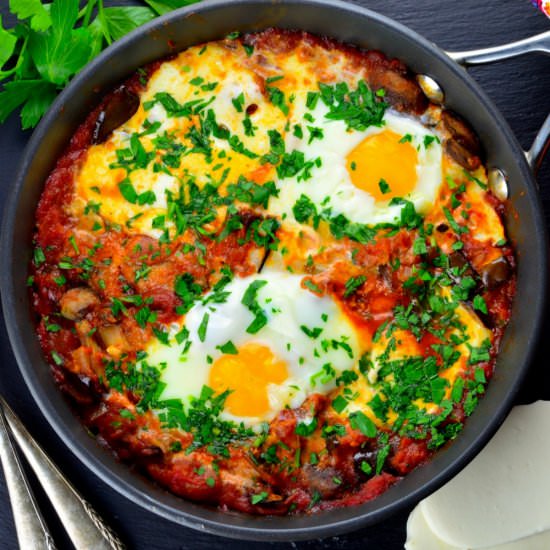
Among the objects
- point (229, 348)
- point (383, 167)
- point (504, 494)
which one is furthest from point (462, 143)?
point (504, 494)

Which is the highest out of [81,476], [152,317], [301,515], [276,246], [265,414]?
[276,246]

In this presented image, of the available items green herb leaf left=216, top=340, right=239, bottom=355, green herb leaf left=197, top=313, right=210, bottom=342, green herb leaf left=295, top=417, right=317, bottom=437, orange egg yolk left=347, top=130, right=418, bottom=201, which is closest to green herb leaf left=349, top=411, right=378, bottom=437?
green herb leaf left=295, top=417, right=317, bottom=437

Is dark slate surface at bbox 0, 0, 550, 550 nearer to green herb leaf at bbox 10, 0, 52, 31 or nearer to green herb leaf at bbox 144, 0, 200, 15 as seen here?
green herb leaf at bbox 144, 0, 200, 15

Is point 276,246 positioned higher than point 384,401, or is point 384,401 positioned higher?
point 276,246

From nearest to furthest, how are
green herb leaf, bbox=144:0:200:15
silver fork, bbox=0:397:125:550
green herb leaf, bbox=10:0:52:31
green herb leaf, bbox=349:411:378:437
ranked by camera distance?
green herb leaf, bbox=349:411:378:437
green herb leaf, bbox=10:0:52:31
green herb leaf, bbox=144:0:200:15
silver fork, bbox=0:397:125:550

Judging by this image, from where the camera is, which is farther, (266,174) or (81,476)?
(81,476)

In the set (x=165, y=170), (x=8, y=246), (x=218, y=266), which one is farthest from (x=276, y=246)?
(x=8, y=246)

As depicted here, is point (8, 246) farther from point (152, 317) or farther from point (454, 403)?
point (454, 403)

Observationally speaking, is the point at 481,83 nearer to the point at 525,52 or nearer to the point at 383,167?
the point at 525,52
